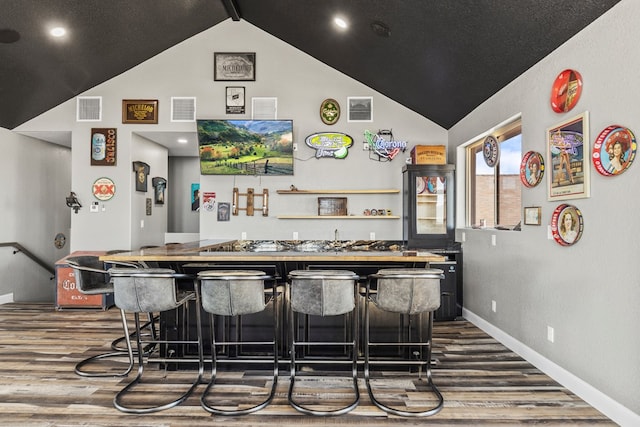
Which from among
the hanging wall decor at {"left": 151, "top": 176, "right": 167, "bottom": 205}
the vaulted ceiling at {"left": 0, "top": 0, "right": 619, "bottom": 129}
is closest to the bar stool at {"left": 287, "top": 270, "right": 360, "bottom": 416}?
the vaulted ceiling at {"left": 0, "top": 0, "right": 619, "bottom": 129}

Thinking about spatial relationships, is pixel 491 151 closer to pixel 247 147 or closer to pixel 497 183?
pixel 497 183

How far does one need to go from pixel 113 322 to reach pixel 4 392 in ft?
6.21

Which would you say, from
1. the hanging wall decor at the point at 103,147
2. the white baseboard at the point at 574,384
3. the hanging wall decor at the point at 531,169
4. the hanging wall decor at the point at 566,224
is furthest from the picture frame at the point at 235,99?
the white baseboard at the point at 574,384

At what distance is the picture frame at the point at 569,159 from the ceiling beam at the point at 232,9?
4.29 metres

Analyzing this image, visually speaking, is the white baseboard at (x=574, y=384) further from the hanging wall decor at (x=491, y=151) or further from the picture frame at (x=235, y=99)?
the picture frame at (x=235, y=99)

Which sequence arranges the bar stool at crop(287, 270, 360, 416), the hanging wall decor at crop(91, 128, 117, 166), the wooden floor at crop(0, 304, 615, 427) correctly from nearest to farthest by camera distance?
the wooden floor at crop(0, 304, 615, 427), the bar stool at crop(287, 270, 360, 416), the hanging wall decor at crop(91, 128, 117, 166)

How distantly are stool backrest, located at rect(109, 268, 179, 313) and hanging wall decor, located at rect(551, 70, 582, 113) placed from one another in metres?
3.20

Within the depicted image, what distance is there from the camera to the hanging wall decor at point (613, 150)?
223 cm

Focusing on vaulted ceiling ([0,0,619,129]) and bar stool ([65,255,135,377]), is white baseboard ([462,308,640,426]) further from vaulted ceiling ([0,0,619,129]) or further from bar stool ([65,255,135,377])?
bar stool ([65,255,135,377])

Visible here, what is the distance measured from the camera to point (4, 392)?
2.71 metres

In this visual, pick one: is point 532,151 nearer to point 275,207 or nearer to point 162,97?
point 275,207

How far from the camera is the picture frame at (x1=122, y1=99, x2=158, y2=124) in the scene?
18.2 ft

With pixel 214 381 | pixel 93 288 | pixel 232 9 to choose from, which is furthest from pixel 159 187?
pixel 214 381

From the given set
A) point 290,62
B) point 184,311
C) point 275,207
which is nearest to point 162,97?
point 290,62
